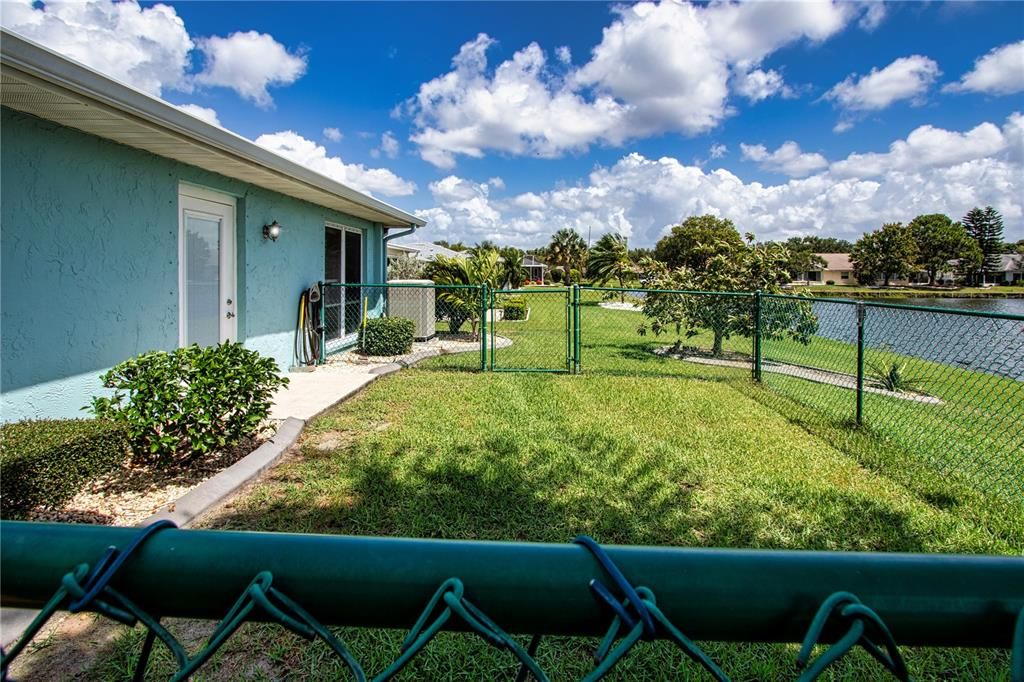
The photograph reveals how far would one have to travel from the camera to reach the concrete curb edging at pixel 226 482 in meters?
3.81

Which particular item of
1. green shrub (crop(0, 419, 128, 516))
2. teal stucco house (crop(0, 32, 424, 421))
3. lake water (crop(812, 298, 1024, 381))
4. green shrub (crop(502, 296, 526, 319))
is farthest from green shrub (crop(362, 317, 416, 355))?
green shrub (crop(502, 296, 526, 319))

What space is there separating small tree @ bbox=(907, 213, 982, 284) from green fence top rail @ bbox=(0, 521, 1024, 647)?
7005 centimetres

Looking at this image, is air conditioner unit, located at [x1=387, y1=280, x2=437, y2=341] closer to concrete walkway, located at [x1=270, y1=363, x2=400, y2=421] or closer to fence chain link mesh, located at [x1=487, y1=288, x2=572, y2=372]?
fence chain link mesh, located at [x1=487, y1=288, x2=572, y2=372]

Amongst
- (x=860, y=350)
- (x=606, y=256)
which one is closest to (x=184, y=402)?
(x=860, y=350)

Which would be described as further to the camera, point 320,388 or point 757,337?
point 757,337

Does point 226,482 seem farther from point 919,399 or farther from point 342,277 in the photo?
point 919,399

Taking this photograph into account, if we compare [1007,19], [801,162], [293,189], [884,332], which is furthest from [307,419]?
→ [801,162]

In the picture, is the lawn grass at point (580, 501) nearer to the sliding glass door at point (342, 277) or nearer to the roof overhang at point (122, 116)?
the roof overhang at point (122, 116)

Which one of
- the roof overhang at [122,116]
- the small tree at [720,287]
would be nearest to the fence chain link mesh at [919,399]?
the small tree at [720,287]

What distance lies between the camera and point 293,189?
8477 mm

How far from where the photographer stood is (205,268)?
23.7 feet

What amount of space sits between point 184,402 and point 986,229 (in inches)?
3126

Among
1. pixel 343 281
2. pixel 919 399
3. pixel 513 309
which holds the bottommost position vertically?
pixel 919 399

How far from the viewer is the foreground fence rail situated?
542 millimetres
